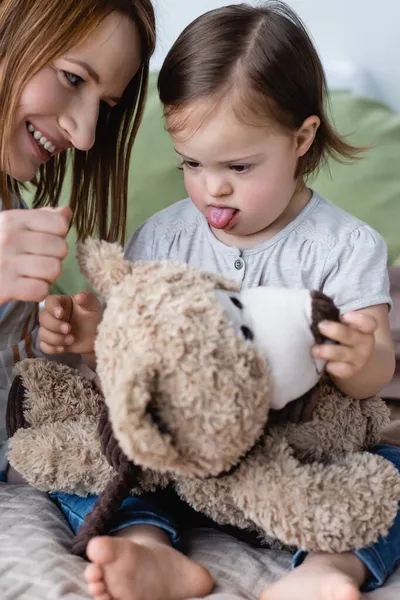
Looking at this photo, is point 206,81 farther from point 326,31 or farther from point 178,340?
point 326,31

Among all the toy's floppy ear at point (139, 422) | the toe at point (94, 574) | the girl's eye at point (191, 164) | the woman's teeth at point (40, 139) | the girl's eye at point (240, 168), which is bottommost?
the toe at point (94, 574)

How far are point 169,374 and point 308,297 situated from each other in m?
0.14

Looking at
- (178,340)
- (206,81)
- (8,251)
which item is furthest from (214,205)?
(178,340)

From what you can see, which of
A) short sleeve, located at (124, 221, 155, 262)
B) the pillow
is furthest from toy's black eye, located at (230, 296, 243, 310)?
the pillow

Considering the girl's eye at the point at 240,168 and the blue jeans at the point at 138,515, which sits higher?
the girl's eye at the point at 240,168

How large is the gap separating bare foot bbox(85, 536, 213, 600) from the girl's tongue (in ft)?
1.36

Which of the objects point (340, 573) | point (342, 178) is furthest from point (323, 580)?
point (342, 178)

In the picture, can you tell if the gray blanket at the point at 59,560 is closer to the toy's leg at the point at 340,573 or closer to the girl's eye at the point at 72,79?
the toy's leg at the point at 340,573

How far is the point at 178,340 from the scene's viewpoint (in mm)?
559

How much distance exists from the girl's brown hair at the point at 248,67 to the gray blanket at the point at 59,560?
19.5 inches

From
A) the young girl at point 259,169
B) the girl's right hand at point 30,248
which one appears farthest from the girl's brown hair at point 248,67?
the girl's right hand at point 30,248

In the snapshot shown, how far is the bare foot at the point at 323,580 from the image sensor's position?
0.60m

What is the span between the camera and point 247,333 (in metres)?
0.59

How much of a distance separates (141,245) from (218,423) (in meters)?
0.56
